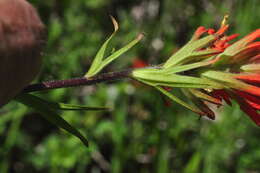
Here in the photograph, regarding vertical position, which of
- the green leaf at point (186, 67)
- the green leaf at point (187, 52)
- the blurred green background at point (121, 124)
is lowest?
the blurred green background at point (121, 124)

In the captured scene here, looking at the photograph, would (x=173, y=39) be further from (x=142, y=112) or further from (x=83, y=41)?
(x=83, y=41)

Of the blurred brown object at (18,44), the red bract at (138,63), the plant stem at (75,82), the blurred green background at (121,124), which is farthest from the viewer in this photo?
the red bract at (138,63)

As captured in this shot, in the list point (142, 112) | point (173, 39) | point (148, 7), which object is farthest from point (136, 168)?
point (148, 7)

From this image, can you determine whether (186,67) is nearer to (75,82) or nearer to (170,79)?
(170,79)

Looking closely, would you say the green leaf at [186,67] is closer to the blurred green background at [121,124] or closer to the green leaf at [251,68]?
the green leaf at [251,68]

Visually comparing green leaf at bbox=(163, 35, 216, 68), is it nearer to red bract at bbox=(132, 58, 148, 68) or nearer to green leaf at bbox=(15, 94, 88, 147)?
green leaf at bbox=(15, 94, 88, 147)

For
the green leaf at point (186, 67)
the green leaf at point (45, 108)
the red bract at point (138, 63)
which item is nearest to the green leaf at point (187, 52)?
the green leaf at point (186, 67)

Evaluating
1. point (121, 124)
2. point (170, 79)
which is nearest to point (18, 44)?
point (170, 79)
